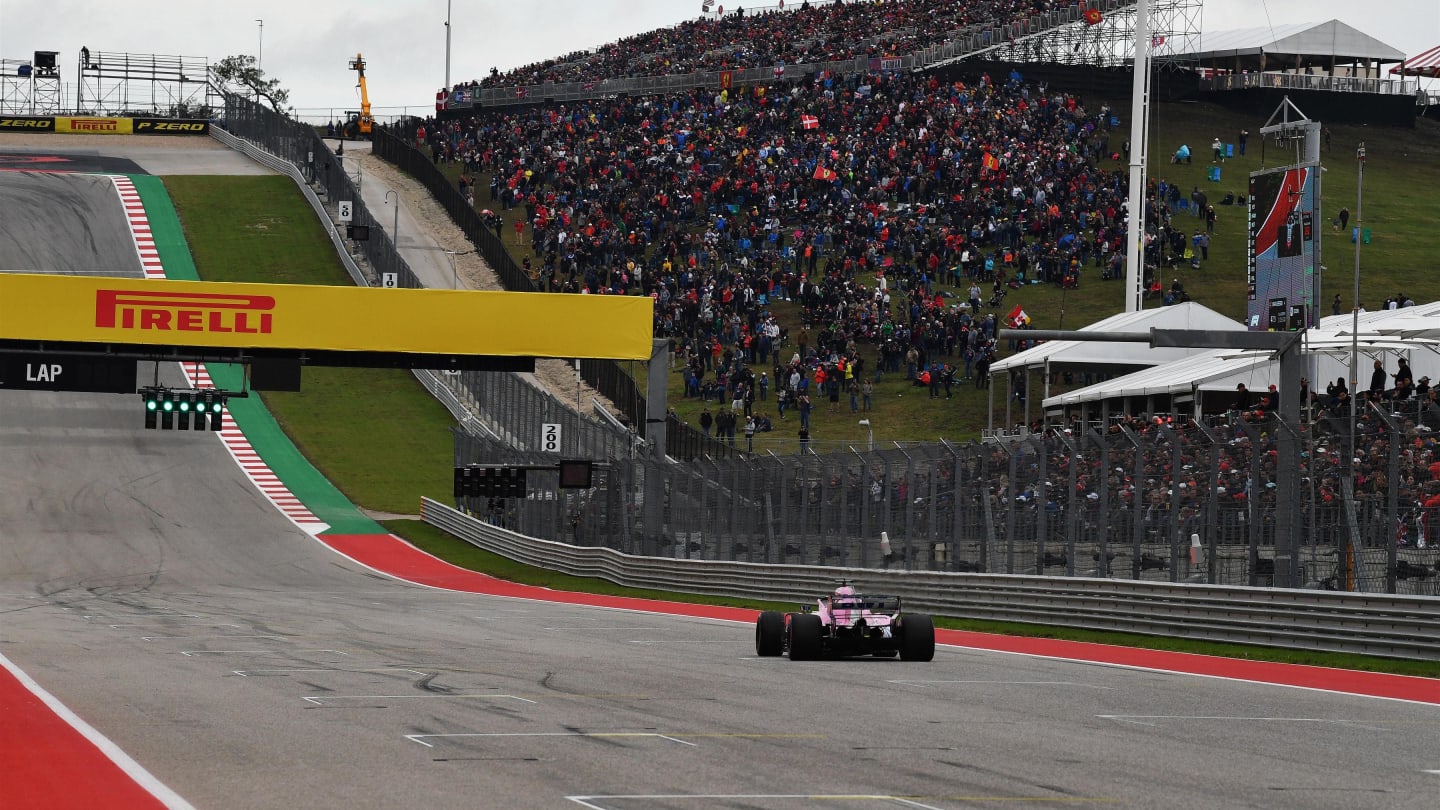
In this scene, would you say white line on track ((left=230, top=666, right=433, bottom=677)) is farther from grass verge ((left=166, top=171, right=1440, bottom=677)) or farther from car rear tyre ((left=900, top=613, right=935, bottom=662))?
grass verge ((left=166, top=171, right=1440, bottom=677))

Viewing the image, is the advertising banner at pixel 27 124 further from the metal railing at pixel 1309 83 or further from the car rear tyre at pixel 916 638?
the car rear tyre at pixel 916 638

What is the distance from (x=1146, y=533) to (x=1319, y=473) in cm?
322

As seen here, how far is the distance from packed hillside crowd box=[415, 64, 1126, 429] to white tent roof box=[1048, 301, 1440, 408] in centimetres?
859

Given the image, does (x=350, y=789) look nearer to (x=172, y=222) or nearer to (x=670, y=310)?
(x=670, y=310)

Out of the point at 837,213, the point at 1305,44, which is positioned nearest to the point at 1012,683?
the point at 837,213

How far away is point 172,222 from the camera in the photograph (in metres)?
70.2

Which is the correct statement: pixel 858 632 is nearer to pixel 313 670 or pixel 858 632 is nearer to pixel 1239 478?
pixel 1239 478

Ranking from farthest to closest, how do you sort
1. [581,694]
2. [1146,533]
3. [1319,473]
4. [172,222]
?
[172,222] → [1146,533] → [1319,473] → [581,694]

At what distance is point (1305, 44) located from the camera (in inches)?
3137

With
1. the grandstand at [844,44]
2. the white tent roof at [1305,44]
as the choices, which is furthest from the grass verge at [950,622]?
the white tent roof at [1305,44]

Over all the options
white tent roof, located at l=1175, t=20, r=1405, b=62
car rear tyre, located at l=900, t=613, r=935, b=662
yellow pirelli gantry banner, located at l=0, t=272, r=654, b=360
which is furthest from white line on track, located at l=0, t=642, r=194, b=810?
white tent roof, located at l=1175, t=20, r=1405, b=62

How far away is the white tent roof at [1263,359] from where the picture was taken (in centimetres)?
3259

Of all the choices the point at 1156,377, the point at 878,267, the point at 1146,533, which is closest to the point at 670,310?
the point at 878,267

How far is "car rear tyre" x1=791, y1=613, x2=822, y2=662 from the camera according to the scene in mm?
17812
